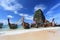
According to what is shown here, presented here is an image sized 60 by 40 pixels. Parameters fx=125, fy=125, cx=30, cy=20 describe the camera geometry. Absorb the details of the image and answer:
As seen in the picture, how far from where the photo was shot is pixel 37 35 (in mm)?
2111

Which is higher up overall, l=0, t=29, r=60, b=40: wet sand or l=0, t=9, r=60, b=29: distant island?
l=0, t=9, r=60, b=29: distant island

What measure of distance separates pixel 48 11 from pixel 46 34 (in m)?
0.41

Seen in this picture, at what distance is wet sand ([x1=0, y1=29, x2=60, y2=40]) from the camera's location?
193 centimetres

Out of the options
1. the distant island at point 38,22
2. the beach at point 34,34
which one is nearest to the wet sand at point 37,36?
the beach at point 34,34

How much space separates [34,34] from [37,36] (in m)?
0.06

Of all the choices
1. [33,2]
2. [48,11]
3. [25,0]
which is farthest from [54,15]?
[25,0]

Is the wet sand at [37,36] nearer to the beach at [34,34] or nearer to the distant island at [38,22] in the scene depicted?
the beach at [34,34]

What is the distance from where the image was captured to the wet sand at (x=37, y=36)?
193 centimetres

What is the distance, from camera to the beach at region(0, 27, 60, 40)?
1910 mm

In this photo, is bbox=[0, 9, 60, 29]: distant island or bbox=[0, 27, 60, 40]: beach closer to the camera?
bbox=[0, 27, 60, 40]: beach

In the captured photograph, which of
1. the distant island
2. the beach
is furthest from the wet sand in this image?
the distant island

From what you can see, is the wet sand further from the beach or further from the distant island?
the distant island

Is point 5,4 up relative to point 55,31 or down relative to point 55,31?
up

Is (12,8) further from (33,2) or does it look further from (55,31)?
(55,31)
